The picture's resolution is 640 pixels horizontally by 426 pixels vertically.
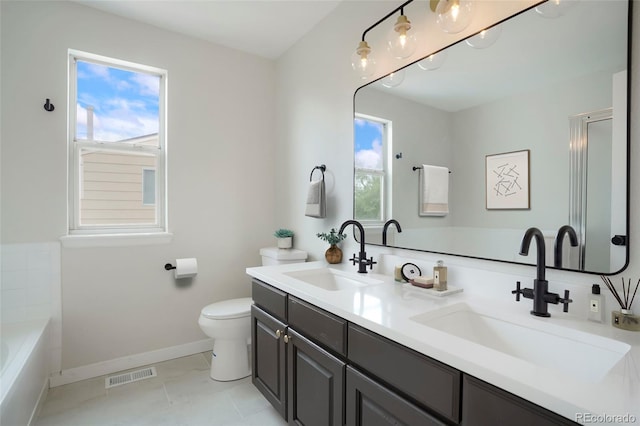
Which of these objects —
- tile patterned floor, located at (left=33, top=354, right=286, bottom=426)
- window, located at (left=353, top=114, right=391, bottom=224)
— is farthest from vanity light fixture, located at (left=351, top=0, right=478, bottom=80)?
tile patterned floor, located at (left=33, top=354, right=286, bottom=426)

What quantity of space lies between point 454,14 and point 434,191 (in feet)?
2.66

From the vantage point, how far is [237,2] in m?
2.30

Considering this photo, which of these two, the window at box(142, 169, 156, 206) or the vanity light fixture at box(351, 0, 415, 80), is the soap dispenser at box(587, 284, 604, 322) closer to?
the vanity light fixture at box(351, 0, 415, 80)

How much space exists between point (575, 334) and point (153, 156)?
115 inches

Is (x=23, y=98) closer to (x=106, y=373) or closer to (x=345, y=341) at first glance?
(x=106, y=373)

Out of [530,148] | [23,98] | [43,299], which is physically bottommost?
[43,299]

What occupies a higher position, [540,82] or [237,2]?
[237,2]

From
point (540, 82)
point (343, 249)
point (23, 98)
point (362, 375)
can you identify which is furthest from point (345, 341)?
point (23, 98)

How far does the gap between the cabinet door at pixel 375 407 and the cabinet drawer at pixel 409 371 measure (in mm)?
32

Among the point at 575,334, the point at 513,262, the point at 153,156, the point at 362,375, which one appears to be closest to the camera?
the point at 575,334

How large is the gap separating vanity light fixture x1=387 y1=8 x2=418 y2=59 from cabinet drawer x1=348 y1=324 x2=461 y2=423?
Result: 4.60ft

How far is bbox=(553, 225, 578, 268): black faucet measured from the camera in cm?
114

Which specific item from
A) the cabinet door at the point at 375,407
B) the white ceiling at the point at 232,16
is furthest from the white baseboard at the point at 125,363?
the white ceiling at the point at 232,16

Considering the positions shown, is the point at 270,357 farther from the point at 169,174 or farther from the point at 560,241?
the point at 169,174
